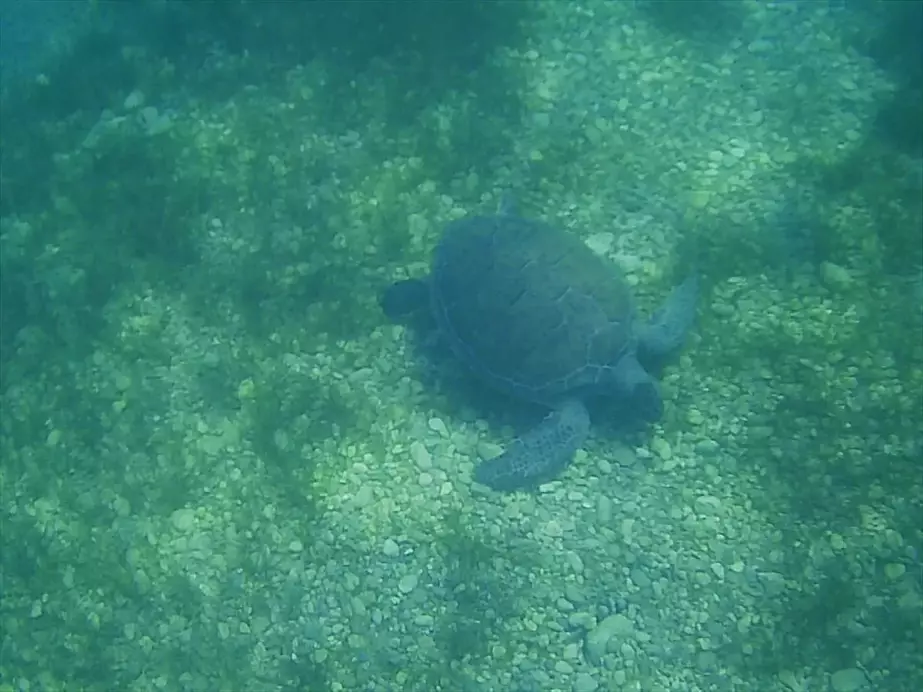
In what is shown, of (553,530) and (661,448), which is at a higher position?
(661,448)

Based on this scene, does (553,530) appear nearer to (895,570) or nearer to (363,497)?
→ (363,497)

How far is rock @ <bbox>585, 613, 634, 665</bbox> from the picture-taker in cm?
435

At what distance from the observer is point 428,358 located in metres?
5.52

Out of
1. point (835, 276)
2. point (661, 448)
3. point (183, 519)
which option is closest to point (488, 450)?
point (661, 448)

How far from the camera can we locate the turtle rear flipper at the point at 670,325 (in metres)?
5.15

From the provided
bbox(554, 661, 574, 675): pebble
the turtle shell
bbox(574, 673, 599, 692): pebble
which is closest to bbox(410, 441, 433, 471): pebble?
the turtle shell

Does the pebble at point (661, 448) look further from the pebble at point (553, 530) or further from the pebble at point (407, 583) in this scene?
the pebble at point (407, 583)

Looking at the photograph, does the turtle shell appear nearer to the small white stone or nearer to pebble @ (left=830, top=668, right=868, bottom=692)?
the small white stone

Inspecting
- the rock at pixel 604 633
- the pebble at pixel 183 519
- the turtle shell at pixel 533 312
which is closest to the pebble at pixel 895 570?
the rock at pixel 604 633

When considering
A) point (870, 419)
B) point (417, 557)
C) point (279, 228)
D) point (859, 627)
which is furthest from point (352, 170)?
point (859, 627)

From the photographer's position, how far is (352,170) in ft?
21.2

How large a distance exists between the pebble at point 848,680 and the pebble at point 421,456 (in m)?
2.66

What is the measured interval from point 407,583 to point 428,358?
A: 1630 millimetres

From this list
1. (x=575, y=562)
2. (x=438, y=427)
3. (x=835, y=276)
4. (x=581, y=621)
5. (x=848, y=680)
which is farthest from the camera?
(x=835, y=276)
